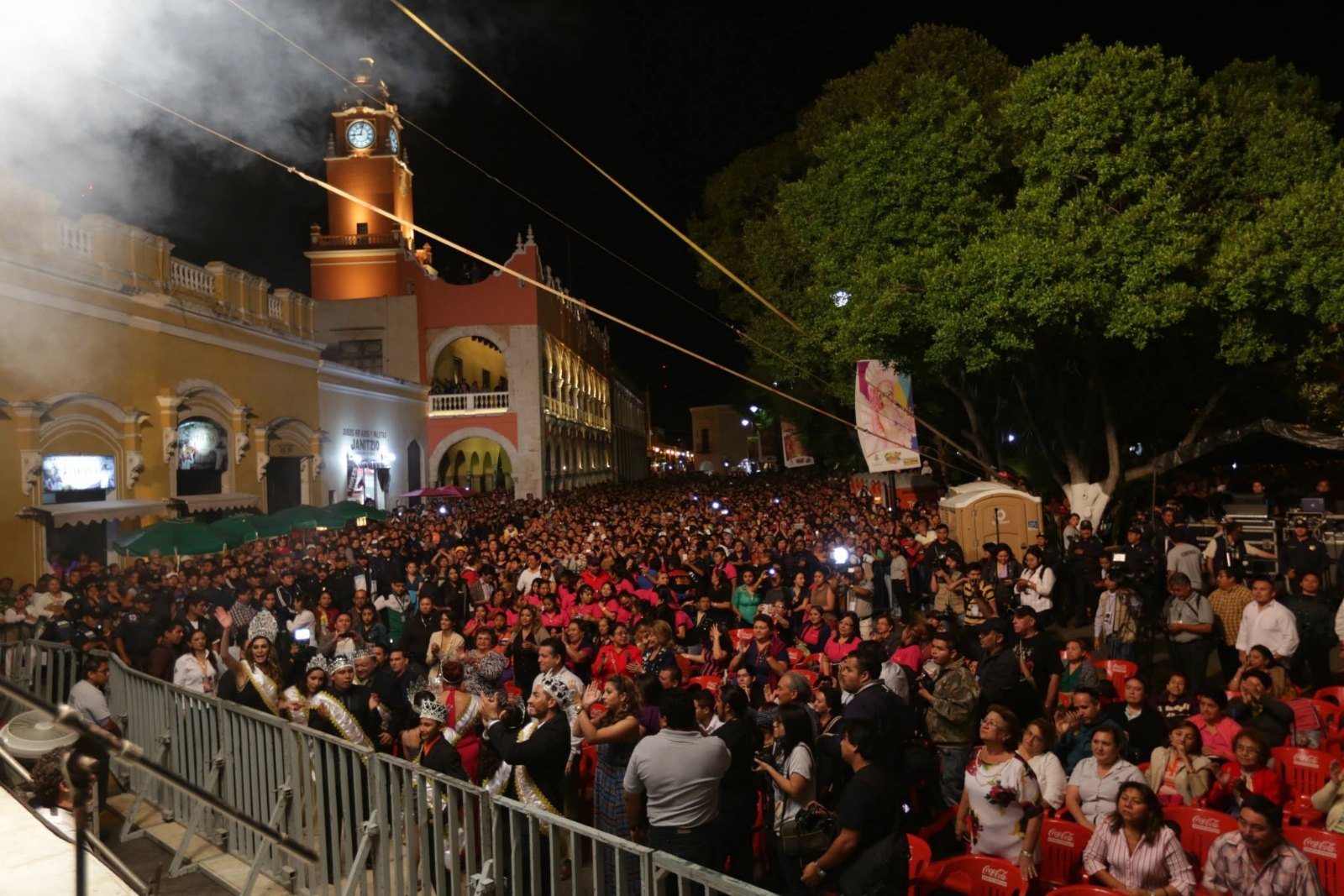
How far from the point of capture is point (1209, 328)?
1475 centimetres

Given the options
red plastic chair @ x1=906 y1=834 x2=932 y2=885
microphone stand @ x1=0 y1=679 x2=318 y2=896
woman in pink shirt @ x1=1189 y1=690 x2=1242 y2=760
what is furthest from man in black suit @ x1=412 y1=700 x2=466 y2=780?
woman in pink shirt @ x1=1189 y1=690 x2=1242 y2=760

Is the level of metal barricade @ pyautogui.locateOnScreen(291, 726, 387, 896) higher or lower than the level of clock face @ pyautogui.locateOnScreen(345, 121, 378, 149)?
lower

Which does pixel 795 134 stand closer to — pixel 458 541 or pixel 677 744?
pixel 458 541

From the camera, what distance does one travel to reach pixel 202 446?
19.3 metres

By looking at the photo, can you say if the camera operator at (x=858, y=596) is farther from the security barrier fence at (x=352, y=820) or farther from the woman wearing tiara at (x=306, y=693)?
the woman wearing tiara at (x=306, y=693)

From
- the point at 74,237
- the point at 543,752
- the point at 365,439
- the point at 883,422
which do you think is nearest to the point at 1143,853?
the point at 543,752

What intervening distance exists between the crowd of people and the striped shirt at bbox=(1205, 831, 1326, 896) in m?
0.01

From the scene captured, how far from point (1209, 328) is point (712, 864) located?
1371 centimetres

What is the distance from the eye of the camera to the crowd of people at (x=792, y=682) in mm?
4383

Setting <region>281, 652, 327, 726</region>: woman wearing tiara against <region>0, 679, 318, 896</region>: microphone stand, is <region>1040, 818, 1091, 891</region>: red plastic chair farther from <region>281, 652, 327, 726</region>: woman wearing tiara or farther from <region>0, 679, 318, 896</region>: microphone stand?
<region>281, 652, 327, 726</region>: woman wearing tiara

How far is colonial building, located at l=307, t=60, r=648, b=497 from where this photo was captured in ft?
121

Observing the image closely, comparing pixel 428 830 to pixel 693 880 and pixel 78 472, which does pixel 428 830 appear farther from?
pixel 78 472

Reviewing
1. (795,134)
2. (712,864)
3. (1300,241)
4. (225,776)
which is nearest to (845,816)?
(712,864)

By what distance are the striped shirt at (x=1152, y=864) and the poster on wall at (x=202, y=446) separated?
18.3 m
